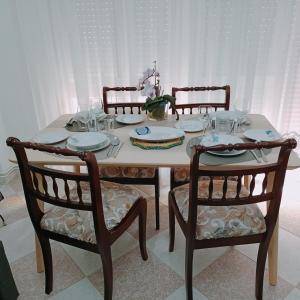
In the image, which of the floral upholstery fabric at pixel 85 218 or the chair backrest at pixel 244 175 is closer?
the chair backrest at pixel 244 175

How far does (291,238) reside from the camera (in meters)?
1.80

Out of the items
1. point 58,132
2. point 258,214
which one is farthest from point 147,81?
point 258,214

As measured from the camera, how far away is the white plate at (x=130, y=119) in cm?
178

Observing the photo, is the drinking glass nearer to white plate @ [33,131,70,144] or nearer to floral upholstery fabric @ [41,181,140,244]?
white plate @ [33,131,70,144]

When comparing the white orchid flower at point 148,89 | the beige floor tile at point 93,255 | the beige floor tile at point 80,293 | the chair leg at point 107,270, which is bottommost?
the beige floor tile at point 80,293

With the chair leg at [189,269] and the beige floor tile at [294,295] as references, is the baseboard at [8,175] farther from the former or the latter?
the beige floor tile at [294,295]

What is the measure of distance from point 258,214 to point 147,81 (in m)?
0.92

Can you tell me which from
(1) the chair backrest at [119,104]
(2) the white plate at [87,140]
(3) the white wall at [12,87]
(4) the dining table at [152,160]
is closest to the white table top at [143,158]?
(4) the dining table at [152,160]

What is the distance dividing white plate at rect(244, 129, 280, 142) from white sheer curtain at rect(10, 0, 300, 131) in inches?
34.6

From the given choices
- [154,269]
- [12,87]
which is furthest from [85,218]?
[12,87]

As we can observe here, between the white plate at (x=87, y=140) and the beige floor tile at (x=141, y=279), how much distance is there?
0.73m

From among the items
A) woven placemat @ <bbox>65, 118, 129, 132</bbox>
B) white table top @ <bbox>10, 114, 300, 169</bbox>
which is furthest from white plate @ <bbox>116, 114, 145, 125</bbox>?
white table top @ <bbox>10, 114, 300, 169</bbox>

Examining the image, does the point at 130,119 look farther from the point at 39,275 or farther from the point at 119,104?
the point at 39,275

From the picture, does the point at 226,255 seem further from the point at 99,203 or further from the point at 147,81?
the point at 147,81
